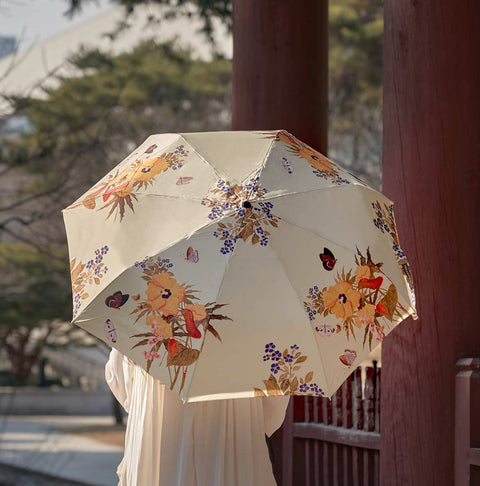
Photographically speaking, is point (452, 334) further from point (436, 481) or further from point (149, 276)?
point (149, 276)

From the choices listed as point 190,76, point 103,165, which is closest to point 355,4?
point 190,76

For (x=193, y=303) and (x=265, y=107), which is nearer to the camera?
(x=193, y=303)

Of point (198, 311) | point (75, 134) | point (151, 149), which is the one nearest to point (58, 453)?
point (75, 134)

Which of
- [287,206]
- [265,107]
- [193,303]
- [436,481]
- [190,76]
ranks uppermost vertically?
[190,76]

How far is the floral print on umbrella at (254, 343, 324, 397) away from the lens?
94.1 inches

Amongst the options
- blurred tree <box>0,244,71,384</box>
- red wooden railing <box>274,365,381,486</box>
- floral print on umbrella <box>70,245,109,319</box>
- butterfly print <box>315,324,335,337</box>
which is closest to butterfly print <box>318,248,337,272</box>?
butterfly print <box>315,324,335,337</box>

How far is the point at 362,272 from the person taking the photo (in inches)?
102

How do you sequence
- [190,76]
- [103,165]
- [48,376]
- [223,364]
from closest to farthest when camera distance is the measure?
1. [223,364]
2. [103,165]
3. [190,76]
4. [48,376]

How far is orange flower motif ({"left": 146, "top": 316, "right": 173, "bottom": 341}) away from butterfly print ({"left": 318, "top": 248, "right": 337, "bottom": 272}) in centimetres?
52

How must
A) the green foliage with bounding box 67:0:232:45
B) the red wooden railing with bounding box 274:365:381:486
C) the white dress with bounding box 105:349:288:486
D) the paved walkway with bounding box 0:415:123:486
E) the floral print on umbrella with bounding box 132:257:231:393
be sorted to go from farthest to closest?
the paved walkway with bounding box 0:415:123:486 < the green foliage with bounding box 67:0:232:45 < the red wooden railing with bounding box 274:365:381:486 < the white dress with bounding box 105:349:288:486 < the floral print on umbrella with bounding box 132:257:231:393

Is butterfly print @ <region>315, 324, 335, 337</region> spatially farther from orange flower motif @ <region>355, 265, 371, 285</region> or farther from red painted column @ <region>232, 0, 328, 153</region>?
red painted column @ <region>232, 0, 328, 153</region>

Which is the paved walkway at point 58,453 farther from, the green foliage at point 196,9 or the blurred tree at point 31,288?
the green foliage at point 196,9

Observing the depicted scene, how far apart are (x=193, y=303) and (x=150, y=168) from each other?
0.54 meters

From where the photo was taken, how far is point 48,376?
2175 centimetres
